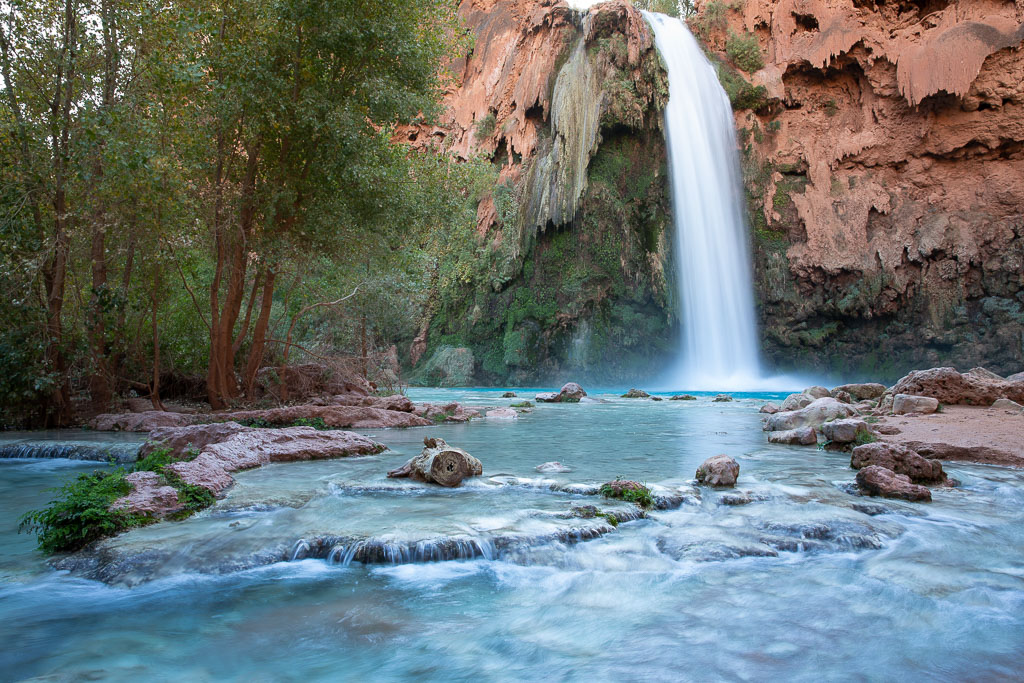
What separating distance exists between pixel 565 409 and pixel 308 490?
507 inches

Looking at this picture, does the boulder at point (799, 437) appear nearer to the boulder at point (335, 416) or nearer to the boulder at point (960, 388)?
the boulder at point (960, 388)

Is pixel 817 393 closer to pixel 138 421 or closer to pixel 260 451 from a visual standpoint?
pixel 260 451

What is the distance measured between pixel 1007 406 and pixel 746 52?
89.6ft

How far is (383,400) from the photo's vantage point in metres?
14.4

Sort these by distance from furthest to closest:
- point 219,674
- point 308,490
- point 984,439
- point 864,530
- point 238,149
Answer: point 238,149
point 984,439
point 308,490
point 864,530
point 219,674

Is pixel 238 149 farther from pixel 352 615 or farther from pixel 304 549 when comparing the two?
pixel 352 615

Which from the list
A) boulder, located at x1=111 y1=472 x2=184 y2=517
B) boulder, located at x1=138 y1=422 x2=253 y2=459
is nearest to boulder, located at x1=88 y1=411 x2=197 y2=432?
boulder, located at x1=138 y1=422 x2=253 y2=459

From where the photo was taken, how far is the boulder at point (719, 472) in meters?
6.35

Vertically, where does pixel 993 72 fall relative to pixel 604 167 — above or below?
above

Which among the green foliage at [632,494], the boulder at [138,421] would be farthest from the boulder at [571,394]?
the green foliage at [632,494]

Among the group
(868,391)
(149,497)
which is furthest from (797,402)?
(149,497)

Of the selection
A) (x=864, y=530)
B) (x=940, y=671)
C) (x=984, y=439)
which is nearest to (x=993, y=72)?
(x=984, y=439)

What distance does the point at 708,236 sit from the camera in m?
32.0

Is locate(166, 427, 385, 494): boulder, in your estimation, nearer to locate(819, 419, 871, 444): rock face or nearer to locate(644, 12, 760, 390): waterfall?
locate(819, 419, 871, 444): rock face
